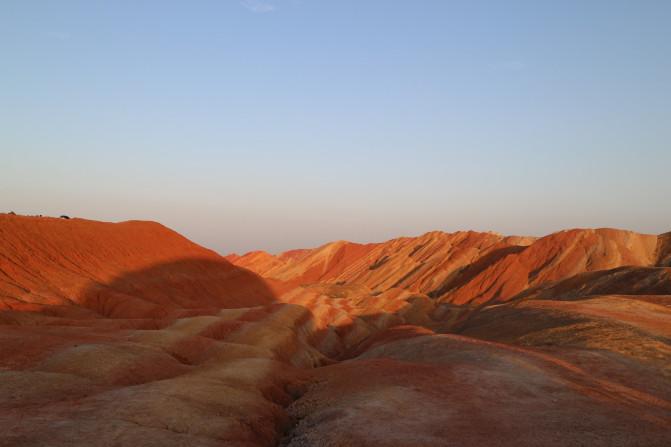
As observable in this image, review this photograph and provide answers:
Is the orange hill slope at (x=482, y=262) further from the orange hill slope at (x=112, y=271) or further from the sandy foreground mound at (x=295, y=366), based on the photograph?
the orange hill slope at (x=112, y=271)

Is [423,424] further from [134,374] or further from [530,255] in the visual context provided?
[530,255]

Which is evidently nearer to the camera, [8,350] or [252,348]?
[8,350]

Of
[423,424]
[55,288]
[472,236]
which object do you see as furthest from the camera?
[472,236]

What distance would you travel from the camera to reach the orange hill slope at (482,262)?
97938 millimetres

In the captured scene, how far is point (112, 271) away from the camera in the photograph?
6900cm

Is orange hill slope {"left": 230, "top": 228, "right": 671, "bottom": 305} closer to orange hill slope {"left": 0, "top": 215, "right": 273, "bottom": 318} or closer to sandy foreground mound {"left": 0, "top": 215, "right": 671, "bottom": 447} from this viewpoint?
sandy foreground mound {"left": 0, "top": 215, "right": 671, "bottom": 447}

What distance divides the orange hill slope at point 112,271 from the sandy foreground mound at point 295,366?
319mm

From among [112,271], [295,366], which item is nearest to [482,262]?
[112,271]

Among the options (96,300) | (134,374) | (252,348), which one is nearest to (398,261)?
(96,300)

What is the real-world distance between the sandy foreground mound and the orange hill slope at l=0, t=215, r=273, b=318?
12.6 inches

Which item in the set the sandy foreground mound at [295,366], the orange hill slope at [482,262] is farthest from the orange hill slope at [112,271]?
the orange hill slope at [482,262]

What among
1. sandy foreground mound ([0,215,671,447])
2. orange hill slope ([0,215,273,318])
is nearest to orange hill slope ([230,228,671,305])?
sandy foreground mound ([0,215,671,447])

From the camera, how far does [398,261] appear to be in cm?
14225

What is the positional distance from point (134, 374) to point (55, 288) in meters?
36.6
